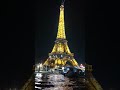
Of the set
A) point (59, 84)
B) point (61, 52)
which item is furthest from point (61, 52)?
point (59, 84)

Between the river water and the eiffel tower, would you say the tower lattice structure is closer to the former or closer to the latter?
the eiffel tower

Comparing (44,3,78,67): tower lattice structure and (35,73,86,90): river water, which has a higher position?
(44,3,78,67): tower lattice structure

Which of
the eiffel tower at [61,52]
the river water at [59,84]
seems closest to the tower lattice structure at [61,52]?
the eiffel tower at [61,52]

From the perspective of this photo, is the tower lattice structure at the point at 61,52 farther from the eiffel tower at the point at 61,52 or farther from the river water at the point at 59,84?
the river water at the point at 59,84

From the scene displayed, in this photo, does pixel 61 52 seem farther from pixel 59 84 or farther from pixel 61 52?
pixel 59 84

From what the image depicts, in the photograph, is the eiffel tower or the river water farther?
the eiffel tower

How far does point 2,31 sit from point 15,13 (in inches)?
41.4

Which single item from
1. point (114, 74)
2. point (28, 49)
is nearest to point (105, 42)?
point (114, 74)

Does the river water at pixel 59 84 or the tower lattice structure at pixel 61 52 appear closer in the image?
the river water at pixel 59 84

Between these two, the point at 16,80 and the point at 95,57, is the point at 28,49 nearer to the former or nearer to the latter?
the point at 16,80

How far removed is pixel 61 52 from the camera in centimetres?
2956

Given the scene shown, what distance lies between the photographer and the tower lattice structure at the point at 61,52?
2911cm

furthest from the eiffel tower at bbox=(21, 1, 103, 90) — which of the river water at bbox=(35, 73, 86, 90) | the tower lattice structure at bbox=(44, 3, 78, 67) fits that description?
the river water at bbox=(35, 73, 86, 90)

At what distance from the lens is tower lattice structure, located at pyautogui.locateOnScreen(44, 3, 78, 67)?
29.1m
